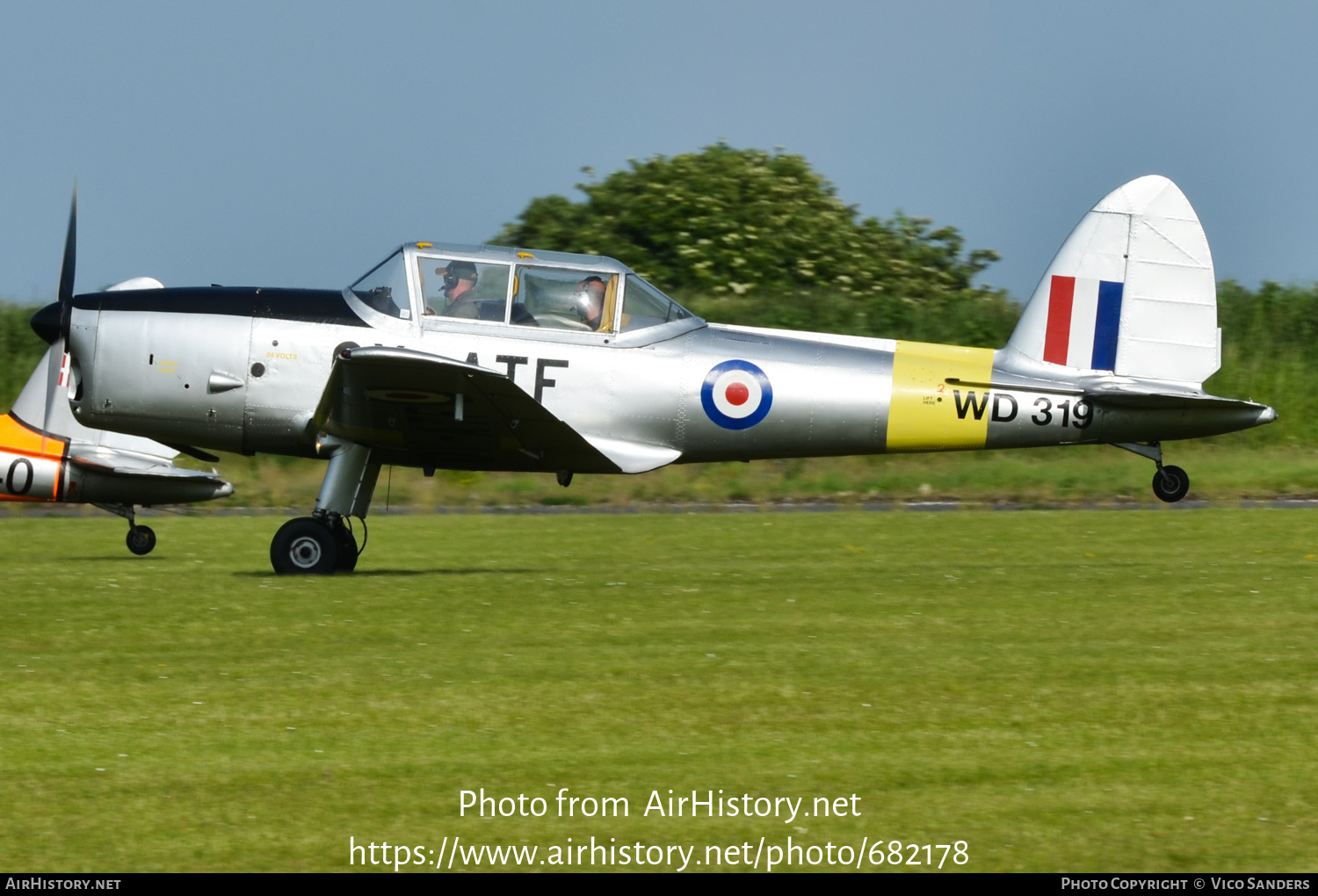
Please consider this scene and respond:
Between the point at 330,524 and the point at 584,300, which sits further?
the point at 330,524

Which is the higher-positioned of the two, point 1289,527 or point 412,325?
point 412,325

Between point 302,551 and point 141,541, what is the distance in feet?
11.2

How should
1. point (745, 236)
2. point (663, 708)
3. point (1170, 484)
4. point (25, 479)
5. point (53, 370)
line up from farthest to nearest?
point (745, 236) → point (25, 479) → point (53, 370) → point (1170, 484) → point (663, 708)

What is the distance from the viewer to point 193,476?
516 inches

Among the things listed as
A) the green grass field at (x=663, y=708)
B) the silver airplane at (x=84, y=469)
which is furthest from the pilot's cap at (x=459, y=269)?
the silver airplane at (x=84, y=469)

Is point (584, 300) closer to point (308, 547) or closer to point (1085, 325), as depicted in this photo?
point (308, 547)

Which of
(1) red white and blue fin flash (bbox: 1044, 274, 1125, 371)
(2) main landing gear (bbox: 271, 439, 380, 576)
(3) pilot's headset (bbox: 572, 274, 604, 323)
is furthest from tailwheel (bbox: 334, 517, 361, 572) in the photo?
(1) red white and blue fin flash (bbox: 1044, 274, 1125, 371)

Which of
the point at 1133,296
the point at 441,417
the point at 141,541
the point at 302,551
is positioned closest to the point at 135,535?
the point at 141,541

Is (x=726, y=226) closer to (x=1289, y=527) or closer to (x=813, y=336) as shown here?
(x=1289, y=527)

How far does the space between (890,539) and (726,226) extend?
1758cm

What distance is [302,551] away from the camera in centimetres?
1048

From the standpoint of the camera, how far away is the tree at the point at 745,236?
29547 millimetres

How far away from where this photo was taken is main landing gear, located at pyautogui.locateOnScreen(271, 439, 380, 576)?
1046 cm
